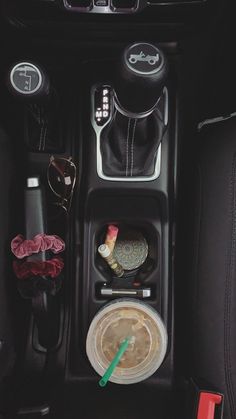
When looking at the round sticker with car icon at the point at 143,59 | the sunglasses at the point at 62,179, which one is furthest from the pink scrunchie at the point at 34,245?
the round sticker with car icon at the point at 143,59

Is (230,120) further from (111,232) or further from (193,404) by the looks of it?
(193,404)

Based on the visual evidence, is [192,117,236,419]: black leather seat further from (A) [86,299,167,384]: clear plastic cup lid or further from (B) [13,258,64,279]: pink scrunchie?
(B) [13,258,64,279]: pink scrunchie

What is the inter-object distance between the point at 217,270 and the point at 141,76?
18.6 inches

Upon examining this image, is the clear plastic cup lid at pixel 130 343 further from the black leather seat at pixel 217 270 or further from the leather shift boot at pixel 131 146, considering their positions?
the leather shift boot at pixel 131 146

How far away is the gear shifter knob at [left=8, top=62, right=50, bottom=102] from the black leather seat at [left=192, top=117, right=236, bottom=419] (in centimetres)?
42

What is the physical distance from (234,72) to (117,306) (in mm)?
672

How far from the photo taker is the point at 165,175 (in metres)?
1.26

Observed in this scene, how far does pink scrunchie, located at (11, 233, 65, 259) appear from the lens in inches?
47.0

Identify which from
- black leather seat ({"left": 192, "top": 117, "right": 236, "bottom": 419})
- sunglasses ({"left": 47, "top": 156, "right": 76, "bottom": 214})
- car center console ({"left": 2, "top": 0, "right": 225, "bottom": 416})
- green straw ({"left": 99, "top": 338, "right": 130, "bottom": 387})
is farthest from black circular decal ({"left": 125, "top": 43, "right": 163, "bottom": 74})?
green straw ({"left": 99, "top": 338, "right": 130, "bottom": 387})

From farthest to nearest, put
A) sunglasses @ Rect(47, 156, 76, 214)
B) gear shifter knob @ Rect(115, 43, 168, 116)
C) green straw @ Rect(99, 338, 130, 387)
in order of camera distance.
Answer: sunglasses @ Rect(47, 156, 76, 214)
green straw @ Rect(99, 338, 130, 387)
gear shifter knob @ Rect(115, 43, 168, 116)

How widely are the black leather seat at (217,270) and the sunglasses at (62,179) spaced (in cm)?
35

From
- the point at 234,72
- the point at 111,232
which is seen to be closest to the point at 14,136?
the point at 111,232

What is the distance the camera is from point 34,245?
3.92 ft

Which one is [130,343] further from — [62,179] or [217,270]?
[62,179]
